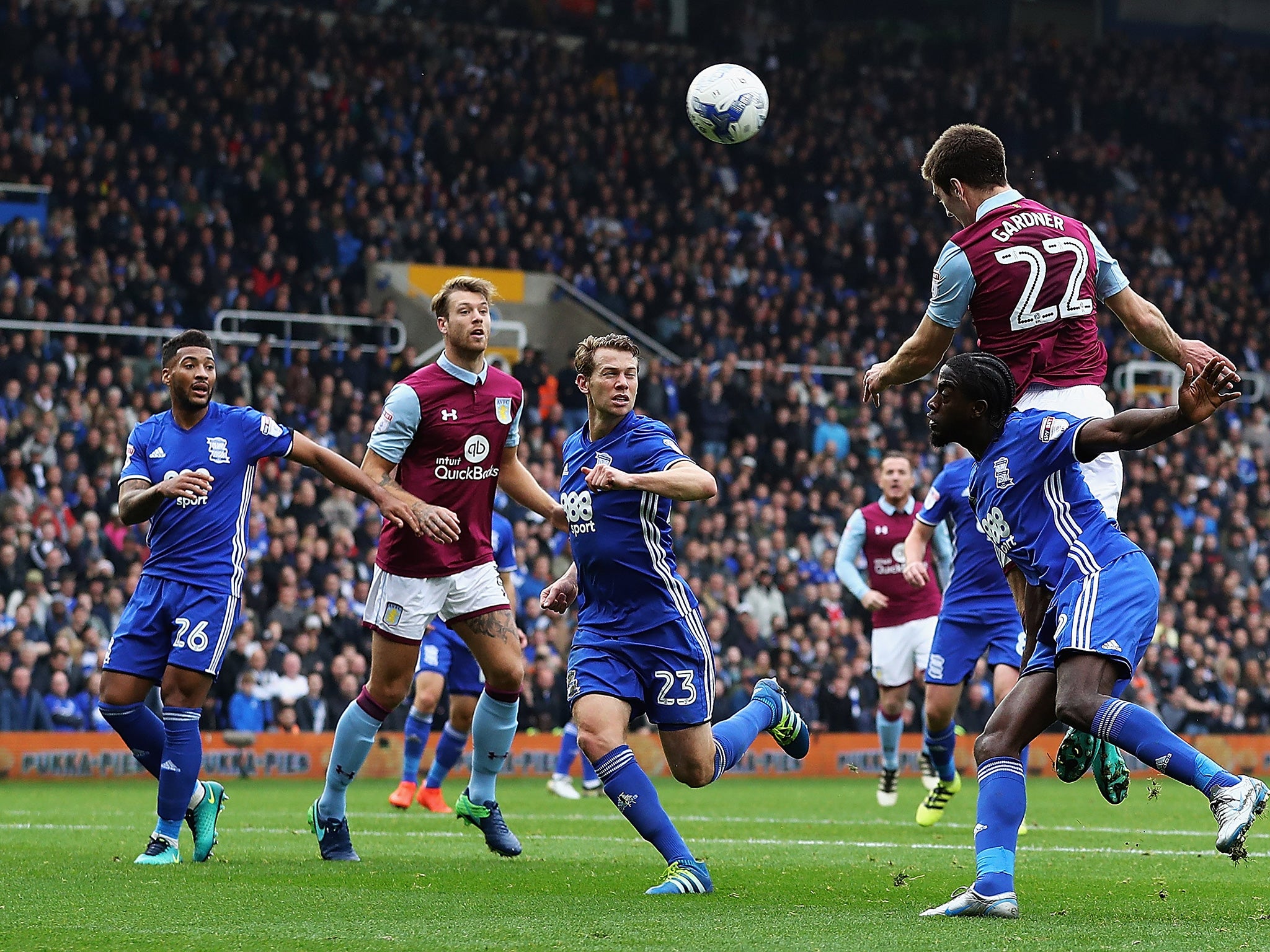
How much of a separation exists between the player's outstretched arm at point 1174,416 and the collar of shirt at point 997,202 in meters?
1.28

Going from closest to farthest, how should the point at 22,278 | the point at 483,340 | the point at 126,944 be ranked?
the point at 126,944
the point at 483,340
the point at 22,278

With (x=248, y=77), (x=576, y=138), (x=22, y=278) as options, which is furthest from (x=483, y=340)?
(x=576, y=138)

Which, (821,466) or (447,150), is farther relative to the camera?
(447,150)

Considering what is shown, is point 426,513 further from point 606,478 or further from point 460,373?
point 606,478

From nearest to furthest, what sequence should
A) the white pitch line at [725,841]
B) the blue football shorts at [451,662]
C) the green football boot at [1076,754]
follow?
the green football boot at [1076,754], the white pitch line at [725,841], the blue football shorts at [451,662]

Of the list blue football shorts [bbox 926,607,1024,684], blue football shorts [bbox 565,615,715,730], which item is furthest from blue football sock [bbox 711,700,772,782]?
blue football shorts [bbox 926,607,1024,684]

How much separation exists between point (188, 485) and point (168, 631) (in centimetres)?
102

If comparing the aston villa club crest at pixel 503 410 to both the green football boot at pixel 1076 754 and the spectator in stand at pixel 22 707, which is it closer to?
the green football boot at pixel 1076 754

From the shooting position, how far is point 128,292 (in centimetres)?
2294

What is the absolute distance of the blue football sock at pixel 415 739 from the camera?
13.5 metres

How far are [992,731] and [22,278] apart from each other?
1815cm

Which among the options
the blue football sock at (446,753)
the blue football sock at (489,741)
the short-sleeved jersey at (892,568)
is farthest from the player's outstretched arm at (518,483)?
the short-sleeved jersey at (892,568)

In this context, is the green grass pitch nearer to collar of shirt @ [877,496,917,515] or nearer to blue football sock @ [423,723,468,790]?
blue football sock @ [423,723,468,790]

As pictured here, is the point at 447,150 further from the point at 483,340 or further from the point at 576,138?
the point at 483,340
